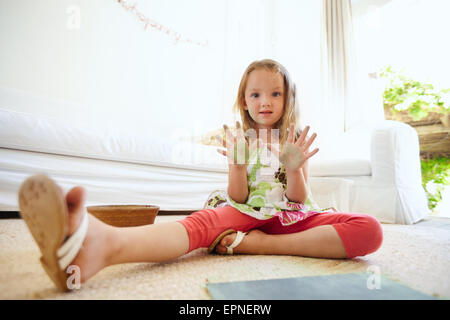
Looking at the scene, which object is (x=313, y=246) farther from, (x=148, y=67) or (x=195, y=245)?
(x=148, y=67)

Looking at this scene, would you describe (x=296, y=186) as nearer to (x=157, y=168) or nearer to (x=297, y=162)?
(x=297, y=162)

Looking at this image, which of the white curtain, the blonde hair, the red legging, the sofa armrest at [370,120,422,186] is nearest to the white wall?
the white curtain

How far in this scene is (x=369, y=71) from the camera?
95.0 inches

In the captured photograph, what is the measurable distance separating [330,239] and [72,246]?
516 mm

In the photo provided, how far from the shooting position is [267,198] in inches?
29.0

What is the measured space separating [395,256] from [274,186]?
13.8 inches

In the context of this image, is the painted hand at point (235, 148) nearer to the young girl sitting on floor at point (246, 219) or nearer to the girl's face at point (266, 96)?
the young girl sitting on floor at point (246, 219)

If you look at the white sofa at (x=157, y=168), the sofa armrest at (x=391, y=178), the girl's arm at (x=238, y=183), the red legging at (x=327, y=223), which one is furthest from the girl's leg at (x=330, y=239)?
the sofa armrest at (x=391, y=178)

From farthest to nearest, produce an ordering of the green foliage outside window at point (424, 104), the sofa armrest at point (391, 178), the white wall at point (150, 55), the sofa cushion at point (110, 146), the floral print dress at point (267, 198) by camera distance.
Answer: the green foliage outside window at point (424, 104)
the white wall at point (150, 55)
the sofa armrest at point (391, 178)
the sofa cushion at point (110, 146)
the floral print dress at point (267, 198)

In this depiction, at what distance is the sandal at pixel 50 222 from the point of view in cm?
33

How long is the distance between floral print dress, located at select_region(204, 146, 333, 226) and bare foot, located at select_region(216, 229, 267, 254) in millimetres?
55

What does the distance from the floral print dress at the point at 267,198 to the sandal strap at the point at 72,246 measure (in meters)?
0.39

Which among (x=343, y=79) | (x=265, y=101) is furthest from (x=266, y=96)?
(x=343, y=79)

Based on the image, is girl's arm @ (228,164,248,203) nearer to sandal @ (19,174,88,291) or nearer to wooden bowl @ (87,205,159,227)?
wooden bowl @ (87,205,159,227)
